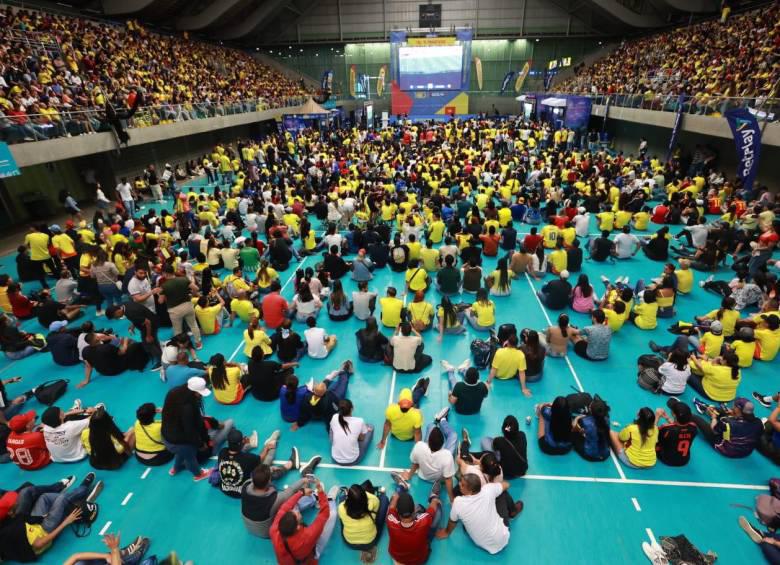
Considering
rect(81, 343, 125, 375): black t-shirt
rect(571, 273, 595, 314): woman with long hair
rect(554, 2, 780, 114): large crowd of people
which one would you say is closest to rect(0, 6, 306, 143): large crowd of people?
rect(81, 343, 125, 375): black t-shirt

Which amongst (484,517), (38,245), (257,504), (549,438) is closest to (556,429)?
(549,438)

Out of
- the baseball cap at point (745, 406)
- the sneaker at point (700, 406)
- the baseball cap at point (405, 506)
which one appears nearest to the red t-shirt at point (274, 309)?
the baseball cap at point (405, 506)

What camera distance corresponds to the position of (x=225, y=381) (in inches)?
264

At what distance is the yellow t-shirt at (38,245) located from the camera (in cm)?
1081

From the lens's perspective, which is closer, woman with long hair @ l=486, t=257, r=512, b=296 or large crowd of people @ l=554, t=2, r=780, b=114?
woman with long hair @ l=486, t=257, r=512, b=296

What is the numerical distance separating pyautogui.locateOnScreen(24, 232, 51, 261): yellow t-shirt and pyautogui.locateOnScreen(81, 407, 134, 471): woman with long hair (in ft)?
24.7

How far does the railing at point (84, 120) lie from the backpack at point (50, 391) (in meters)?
9.83

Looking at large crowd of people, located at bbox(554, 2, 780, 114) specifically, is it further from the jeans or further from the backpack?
the backpack

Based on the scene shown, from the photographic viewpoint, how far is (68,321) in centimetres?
977

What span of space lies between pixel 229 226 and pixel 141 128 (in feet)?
32.5

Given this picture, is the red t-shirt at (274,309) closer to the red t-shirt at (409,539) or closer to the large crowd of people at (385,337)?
the large crowd of people at (385,337)

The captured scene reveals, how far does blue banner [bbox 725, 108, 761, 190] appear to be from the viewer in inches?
500

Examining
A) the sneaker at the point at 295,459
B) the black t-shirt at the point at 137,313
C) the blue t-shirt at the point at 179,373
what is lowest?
the sneaker at the point at 295,459

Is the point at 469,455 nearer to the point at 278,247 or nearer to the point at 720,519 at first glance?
the point at 720,519
